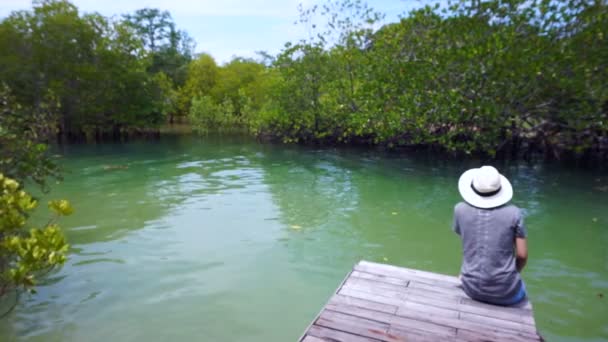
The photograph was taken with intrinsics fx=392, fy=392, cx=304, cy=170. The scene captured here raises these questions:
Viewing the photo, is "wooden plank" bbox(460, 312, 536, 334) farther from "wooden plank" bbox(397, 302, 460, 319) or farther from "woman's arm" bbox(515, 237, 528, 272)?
"woman's arm" bbox(515, 237, 528, 272)

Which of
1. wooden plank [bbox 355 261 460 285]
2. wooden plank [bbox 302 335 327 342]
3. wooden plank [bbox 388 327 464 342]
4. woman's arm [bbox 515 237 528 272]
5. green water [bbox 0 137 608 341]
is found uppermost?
woman's arm [bbox 515 237 528 272]

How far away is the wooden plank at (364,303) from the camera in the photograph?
3346 millimetres

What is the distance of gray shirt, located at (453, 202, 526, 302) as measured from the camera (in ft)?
10.3

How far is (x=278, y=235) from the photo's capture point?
7223mm

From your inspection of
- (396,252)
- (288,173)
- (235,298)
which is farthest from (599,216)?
(288,173)

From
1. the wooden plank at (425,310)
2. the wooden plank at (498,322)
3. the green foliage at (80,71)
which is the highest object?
the green foliage at (80,71)

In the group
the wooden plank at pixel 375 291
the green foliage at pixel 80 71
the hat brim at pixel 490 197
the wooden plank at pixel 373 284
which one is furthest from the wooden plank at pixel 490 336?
the green foliage at pixel 80 71

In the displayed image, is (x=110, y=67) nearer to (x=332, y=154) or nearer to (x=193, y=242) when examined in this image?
(x=332, y=154)

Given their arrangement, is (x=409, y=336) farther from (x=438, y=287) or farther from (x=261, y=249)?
(x=261, y=249)

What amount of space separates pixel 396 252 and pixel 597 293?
2.64m

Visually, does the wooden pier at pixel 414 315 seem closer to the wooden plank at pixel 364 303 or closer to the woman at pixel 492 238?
the wooden plank at pixel 364 303

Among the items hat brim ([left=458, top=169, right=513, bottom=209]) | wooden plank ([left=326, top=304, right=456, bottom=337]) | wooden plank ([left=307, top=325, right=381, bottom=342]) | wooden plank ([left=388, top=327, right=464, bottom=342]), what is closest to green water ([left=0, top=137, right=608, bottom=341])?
wooden plank ([left=326, top=304, right=456, bottom=337])

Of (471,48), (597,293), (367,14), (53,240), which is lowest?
(597,293)

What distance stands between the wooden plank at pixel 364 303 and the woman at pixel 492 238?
0.76 meters
